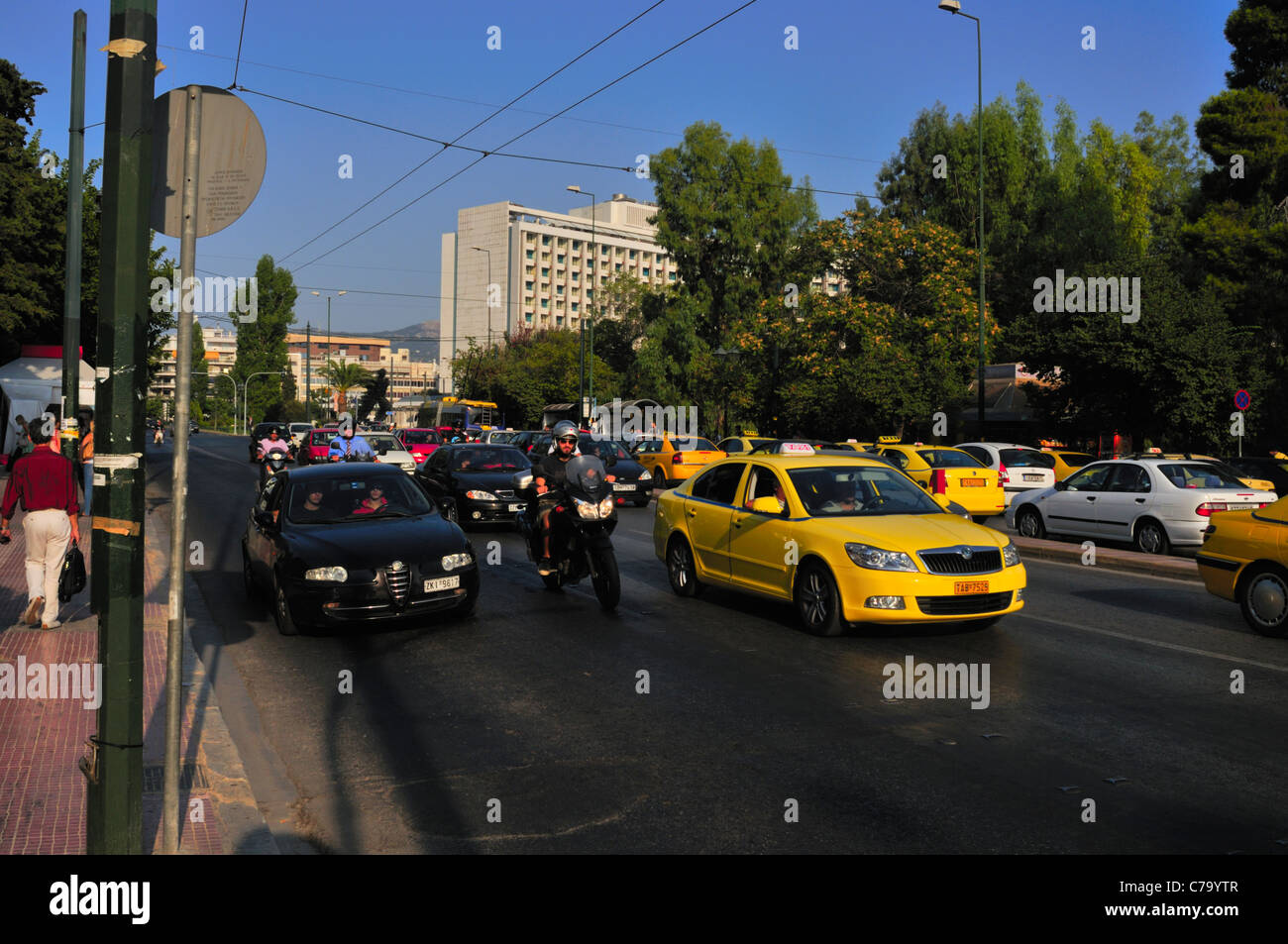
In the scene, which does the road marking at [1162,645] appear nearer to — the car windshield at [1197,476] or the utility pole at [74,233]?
the car windshield at [1197,476]

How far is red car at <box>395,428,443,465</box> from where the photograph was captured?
36594 millimetres

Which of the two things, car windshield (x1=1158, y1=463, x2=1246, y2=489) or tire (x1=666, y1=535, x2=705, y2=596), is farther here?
car windshield (x1=1158, y1=463, x2=1246, y2=489)

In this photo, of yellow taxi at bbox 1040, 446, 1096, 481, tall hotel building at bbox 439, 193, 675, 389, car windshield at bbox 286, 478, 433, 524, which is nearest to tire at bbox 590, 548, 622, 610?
car windshield at bbox 286, 478, 433, 524

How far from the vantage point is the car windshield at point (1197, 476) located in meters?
16.6

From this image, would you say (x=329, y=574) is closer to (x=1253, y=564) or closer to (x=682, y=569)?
(x=682, y=569)

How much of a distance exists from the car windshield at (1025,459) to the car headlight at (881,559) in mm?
16668

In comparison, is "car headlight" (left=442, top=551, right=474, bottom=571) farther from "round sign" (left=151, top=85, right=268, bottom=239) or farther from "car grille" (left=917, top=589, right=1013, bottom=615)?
"round sign" (left=151, top=85, right=268, bottom=239)

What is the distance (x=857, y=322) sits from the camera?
38.5 m

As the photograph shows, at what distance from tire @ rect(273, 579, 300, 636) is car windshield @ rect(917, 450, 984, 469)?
50.3 feet

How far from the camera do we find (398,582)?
9609 millimetres

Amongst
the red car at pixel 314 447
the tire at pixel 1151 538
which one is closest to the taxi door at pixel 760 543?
the tire at pixel 1151 538

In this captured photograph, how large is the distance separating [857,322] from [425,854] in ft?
116

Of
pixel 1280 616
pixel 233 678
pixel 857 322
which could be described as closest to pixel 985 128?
pixel 857 322

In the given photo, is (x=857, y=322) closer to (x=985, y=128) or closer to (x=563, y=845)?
(x=985, y=128)
